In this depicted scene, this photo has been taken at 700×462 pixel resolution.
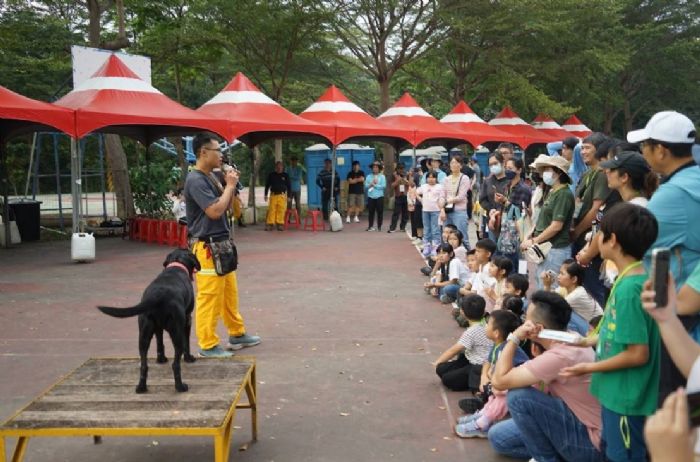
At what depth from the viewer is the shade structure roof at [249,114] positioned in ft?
46.9

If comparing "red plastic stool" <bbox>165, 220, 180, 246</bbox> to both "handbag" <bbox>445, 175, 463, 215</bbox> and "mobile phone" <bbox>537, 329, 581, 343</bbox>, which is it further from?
"mobile phone" <bbox>537, 329, 581, 343</bbox>

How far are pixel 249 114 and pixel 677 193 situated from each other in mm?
12592

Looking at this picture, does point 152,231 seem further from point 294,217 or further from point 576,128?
point 576,128

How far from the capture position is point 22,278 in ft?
33.1

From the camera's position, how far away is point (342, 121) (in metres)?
16.5

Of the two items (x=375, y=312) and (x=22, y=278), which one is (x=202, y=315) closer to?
(x=375, y=312)

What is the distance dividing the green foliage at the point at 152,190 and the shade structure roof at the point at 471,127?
343 inches

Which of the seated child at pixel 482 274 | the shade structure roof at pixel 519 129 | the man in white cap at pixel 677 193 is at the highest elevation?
the shade structure roof at pixel 519 129

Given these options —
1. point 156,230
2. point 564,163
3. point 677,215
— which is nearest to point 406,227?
point 156,230

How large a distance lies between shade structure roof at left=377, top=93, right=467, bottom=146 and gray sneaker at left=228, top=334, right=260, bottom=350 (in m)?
12.3

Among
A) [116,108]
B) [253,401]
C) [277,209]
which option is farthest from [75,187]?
[253,401]

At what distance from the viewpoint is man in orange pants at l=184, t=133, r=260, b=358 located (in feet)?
17.2

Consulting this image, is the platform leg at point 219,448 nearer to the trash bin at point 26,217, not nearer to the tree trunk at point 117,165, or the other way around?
the trash bin at point 26,217

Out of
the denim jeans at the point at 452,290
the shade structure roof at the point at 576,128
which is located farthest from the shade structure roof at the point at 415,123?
the denim jeans at the point at 452,290
